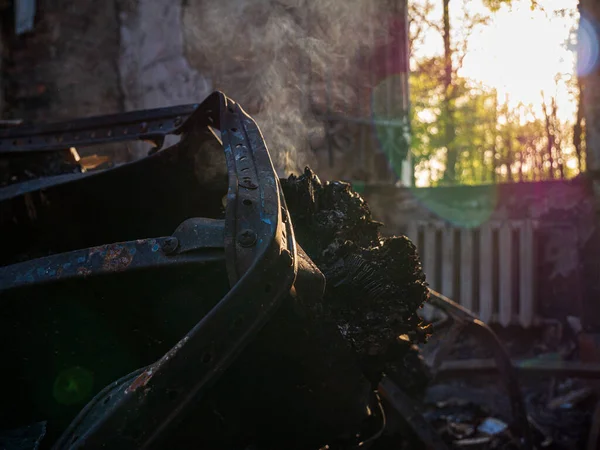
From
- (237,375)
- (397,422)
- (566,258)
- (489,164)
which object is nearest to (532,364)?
(566,258)

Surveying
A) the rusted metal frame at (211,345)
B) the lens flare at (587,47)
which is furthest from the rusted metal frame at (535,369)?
the rusted metal frame at (211,345)

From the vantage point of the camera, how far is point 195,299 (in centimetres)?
119

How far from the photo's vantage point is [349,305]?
50.7 inches

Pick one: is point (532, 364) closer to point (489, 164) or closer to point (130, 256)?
point (130, 256)

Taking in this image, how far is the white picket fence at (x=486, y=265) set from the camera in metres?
5.61

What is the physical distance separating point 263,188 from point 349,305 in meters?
0.42

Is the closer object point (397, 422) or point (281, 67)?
point (397, 422)

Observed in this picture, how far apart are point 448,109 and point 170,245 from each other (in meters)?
20.1

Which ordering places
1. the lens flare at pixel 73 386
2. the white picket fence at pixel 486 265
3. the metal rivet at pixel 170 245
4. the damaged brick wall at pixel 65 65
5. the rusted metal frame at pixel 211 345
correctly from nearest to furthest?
the rusted metal frame at pixel 211 345, the metal rivet at pixel 170 245, the lens flare at pixel 73 386, the damaged brick wall at pixel 65 65, the white picket fence at pixel 486 265

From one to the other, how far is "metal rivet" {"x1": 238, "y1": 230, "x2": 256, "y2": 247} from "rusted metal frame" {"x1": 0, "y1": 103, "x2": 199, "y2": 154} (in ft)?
2.22

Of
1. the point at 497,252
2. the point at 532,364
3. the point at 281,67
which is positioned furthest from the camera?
the point at 497,252

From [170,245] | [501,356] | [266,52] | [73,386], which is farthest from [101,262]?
[266,52]

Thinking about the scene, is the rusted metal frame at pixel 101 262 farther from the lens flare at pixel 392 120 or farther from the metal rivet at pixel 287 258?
the lens flare at pixel 392 120

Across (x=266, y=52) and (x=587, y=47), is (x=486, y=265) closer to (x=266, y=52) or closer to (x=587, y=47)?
(x=587, y=47)
